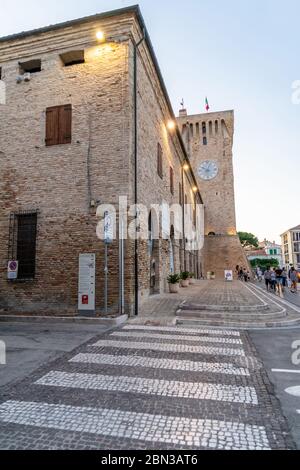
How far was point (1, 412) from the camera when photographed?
333cm

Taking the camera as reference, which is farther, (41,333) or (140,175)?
(140,175)

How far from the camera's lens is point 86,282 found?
9586 millimetres

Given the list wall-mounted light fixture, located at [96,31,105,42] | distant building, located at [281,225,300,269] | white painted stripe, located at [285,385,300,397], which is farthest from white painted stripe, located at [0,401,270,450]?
distant building, located at [281,225,300,269]

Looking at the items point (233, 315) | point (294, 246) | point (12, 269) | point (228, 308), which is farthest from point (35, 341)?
point (294, 246)

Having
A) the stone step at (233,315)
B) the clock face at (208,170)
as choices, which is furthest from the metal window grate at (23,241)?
the clock face at (208,170)

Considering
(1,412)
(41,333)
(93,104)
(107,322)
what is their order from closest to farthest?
(1,412) < (41,333) < (107,322) < (93,104)

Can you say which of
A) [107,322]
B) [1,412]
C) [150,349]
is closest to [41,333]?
[107,322]

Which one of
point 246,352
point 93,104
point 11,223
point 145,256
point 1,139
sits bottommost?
point 246,352

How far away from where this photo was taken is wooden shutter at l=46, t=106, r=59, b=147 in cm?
1118

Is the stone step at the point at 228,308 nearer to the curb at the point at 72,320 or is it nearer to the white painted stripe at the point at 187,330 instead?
the white painted stripe at the point at 187,330

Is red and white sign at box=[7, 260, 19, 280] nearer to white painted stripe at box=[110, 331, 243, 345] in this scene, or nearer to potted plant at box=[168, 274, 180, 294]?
white painted stripe at box=[110, 331, 243, 345]

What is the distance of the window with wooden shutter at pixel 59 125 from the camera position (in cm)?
1110
